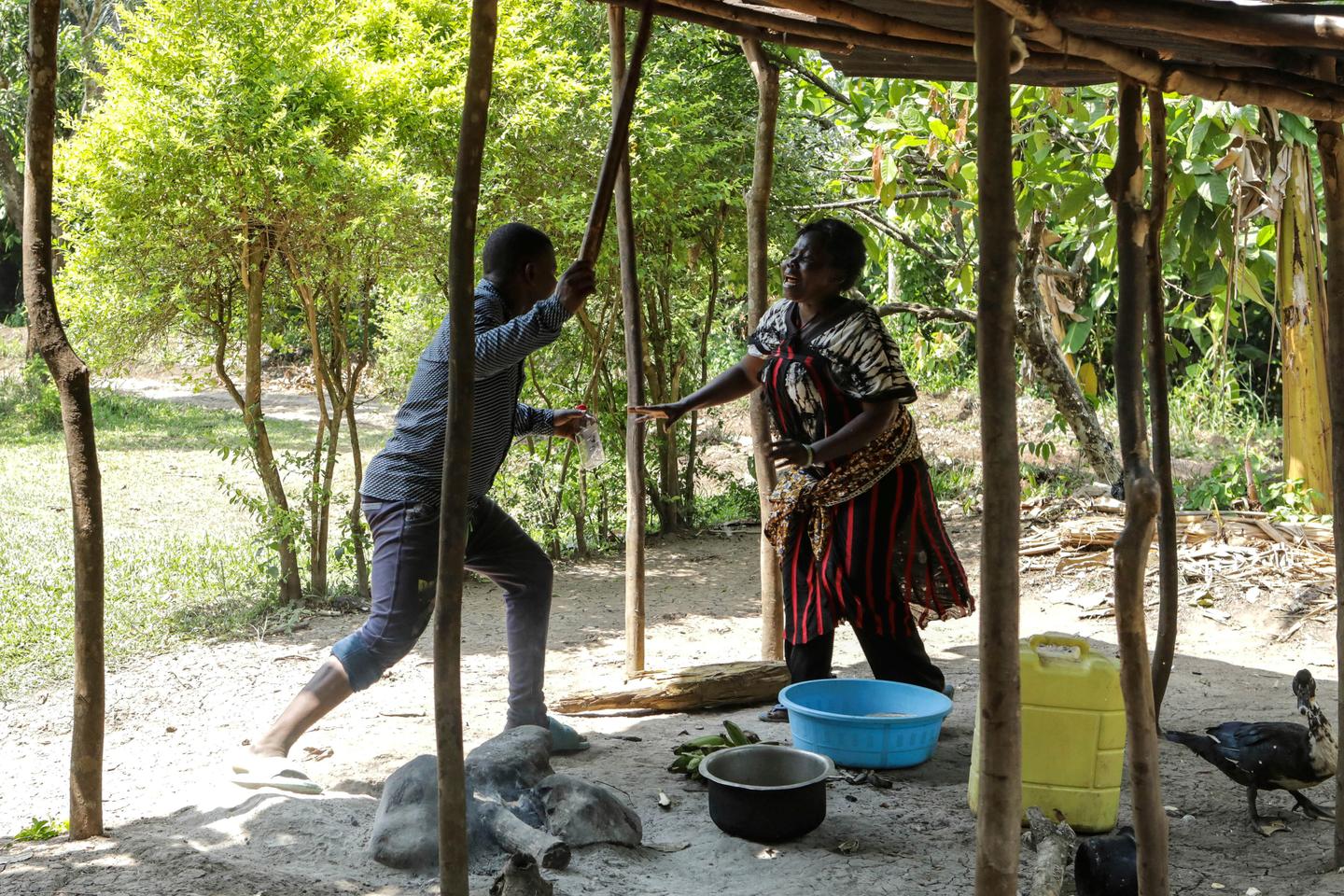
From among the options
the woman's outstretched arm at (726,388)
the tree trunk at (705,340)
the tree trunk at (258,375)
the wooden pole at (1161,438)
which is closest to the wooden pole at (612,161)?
the woman's outstretched arm at (726,388)

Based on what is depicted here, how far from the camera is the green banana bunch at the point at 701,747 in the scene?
12.5ft

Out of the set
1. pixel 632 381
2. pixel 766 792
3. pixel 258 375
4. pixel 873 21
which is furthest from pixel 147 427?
pixel 873 21

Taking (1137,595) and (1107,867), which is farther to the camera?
(1107,867)

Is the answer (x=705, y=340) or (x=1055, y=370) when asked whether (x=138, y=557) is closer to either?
(x=705, y=340)

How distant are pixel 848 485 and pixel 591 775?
1321 mm

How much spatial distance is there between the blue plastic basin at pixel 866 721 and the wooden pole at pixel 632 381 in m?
1.16

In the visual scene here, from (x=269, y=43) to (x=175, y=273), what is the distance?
125cm

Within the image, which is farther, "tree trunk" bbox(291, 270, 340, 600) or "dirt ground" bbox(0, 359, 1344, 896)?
"tree trunk" bbox(291, 270, 340, 600)

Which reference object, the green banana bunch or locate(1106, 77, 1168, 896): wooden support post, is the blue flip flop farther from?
locate(1106, 77, 1168, 896): wooden support post

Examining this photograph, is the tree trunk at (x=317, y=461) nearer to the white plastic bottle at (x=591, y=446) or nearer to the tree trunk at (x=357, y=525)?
the tree trunk at (x=357, y=525)

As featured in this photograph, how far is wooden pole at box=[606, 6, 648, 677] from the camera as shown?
15.4 ft

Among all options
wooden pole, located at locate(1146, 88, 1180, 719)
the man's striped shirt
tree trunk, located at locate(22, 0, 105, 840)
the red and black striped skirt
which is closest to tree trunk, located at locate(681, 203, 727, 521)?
the red and black striped skirt

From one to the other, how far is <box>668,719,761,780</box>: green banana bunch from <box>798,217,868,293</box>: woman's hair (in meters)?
1.57

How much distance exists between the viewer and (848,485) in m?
4.04
